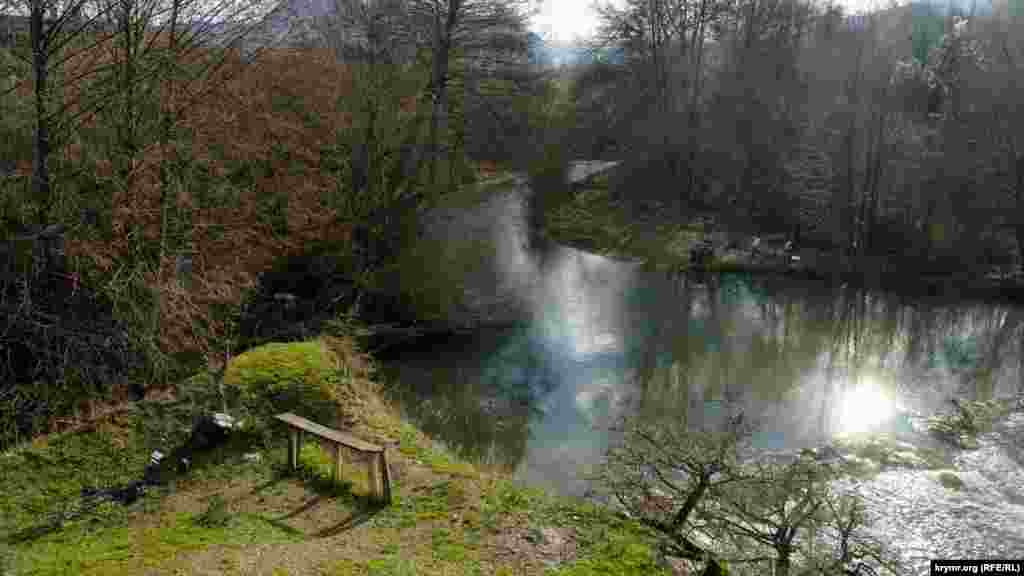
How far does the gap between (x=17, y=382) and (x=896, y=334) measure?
1627 centimetres

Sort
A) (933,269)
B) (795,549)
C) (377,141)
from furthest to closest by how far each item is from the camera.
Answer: (933,269)
(377,141)
(795,549)

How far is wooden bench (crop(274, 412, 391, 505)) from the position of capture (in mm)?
6844

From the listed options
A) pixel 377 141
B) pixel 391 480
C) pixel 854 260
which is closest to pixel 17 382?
pixel 391 480

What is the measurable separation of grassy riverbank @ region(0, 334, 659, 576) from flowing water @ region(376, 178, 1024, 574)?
2142mm

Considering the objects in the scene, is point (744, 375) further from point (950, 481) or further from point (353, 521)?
point (353, 521)

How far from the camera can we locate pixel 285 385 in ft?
29.2

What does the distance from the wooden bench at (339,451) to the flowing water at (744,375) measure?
258 cm

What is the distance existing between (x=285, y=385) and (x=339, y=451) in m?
1.99

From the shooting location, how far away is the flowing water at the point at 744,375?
29.3 ft

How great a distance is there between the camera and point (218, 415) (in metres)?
8.05

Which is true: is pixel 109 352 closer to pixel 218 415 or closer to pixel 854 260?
pixel 218 415

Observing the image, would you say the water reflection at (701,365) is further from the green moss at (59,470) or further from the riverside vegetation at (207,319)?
the green moss at (59,470)

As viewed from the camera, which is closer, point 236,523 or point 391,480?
point 236,523

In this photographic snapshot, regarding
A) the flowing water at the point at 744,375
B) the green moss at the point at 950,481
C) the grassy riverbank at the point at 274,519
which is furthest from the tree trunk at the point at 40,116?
the green moss at the point at 950,481
